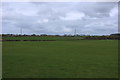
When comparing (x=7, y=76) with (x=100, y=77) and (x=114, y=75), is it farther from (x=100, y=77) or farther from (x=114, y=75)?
(x=114, y=75)

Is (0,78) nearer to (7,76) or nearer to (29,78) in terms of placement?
(7,76)

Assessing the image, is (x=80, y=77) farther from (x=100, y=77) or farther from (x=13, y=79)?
(x=13, y=79)

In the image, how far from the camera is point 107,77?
7.50m

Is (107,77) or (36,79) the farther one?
(107,77)

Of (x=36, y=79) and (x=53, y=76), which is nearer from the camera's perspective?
(x=36, y=79)

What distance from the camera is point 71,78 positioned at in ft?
23.6

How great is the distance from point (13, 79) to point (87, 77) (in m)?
2.92

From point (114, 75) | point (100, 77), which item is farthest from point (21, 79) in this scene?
point (114, 75)

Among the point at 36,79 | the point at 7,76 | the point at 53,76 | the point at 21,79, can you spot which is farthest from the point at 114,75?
the point at 7,76

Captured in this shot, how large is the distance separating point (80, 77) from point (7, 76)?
3.00 m

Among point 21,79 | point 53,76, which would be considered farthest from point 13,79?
point 53,76

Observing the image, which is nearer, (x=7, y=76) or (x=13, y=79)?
(x=13, y=79)

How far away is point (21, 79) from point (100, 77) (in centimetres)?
314

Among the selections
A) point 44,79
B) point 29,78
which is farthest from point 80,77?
point 29,78
